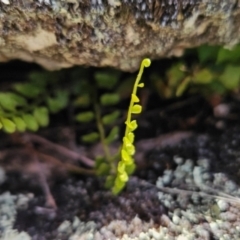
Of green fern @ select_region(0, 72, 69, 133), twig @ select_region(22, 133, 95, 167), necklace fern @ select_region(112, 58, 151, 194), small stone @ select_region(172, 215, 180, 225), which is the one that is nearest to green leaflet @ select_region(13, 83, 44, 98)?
green fern @ select_region(0, 72, 69, 133)

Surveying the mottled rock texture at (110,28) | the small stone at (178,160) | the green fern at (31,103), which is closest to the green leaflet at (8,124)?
the green fern at (31,103)

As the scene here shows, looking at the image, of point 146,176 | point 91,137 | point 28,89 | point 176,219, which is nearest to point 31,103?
point 28,89

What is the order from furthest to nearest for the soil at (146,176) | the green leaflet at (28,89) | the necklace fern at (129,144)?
the green leaflet at (28,89), the soil at (146,176), the necklace fern at (129,144)

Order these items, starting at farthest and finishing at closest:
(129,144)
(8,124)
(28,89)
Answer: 1. (28,89)
2. (8,124)
3. (129,144)

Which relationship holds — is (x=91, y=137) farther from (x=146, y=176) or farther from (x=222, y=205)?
(x=222, y=205)

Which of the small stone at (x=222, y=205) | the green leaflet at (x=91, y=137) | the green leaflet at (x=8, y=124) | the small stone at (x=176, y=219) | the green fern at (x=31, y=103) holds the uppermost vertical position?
the green fern at (x=31, y=103)

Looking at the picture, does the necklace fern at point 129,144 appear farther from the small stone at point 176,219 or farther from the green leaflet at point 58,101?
the green leaflet at point 58,101

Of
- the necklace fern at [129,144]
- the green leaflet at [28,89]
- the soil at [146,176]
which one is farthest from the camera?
the green leaflet at [28,89]

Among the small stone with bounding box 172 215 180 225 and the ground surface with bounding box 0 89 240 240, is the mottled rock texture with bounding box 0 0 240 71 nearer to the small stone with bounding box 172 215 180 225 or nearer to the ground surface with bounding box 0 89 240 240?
the ground surface with bounding box 0 89 240 240
